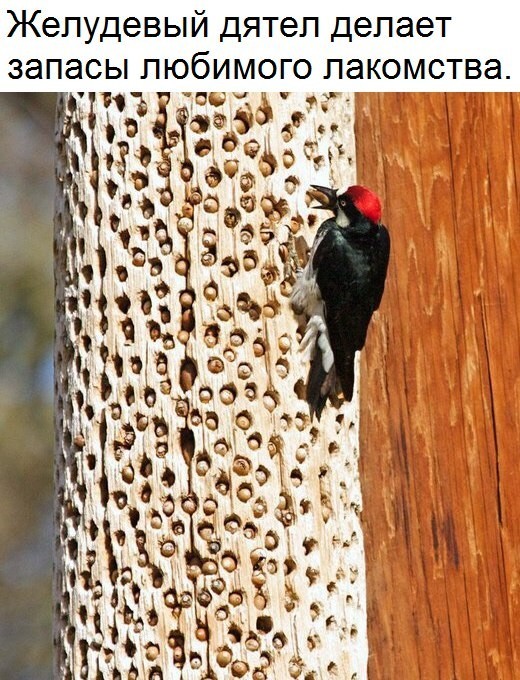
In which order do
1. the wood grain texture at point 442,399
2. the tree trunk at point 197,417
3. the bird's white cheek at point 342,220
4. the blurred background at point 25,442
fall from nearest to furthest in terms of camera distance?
1. the tree trunk at point 197,417
2. the bird's white cheek at point 342,220
3. the wood grain texture at point 442,399
4. the blurred background at point 25,442

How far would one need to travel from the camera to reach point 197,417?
119 inches

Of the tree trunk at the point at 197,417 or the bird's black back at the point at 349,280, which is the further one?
the bird's black back at the point at 349,280

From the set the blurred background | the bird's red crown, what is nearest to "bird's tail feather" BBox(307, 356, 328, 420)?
the bird's red crown

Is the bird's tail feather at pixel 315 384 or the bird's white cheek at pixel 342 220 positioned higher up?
the bird's white cheek at pixel 342 220

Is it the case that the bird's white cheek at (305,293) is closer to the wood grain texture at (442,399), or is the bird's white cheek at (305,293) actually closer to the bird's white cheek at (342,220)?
the bird's white cheek at (342,220)

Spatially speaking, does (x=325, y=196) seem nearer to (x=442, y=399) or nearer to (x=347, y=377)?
(x=347, y=377)

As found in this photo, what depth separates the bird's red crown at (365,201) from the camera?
128 inches

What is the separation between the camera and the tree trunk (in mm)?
2990

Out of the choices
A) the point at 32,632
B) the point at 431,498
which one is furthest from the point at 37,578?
the point at 431,498

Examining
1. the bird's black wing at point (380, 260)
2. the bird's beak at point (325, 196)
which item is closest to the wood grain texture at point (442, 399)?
the bird's black wing at point (380, 260)

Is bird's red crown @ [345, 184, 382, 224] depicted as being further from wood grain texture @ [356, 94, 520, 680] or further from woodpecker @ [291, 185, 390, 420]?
wood grain texture @ [356, 94, 520, 680]

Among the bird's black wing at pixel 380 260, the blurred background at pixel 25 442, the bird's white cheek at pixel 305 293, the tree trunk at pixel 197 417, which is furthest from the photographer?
the blurred background at pixel 25 442

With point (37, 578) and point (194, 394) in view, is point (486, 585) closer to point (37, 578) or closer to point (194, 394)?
point (194, 394)

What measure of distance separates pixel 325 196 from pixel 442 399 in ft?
2.54
